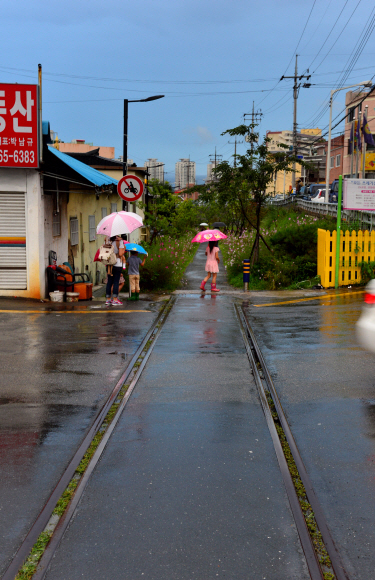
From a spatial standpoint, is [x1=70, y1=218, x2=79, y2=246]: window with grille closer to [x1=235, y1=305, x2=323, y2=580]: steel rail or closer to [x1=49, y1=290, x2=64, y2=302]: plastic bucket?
[x1=49, y1=290, x2=64, y2=302]: plastic bucket

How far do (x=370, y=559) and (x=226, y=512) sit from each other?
999mm

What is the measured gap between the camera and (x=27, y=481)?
484 cm

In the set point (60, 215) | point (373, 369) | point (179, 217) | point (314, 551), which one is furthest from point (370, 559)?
point (179, 217)

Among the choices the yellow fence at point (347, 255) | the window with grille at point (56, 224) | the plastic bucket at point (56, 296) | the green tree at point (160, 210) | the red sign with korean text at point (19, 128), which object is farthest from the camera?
the green tree at point (160, 210)

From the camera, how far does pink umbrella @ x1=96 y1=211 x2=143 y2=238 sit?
1482cm

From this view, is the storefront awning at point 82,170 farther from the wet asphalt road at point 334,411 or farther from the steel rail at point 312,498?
the steel rail at point 312,498

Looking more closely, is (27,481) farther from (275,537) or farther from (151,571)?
(275,537)

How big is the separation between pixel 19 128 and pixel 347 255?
32.0 feet

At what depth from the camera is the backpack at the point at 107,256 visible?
1473cm

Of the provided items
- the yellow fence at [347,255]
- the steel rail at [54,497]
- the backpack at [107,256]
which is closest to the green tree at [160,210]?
the yellow fence at [347,255]

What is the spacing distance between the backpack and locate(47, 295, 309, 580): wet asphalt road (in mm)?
7373

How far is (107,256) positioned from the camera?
14727 mm

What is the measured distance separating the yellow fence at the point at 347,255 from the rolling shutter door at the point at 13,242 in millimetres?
8461

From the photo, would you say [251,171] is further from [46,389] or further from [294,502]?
[294,502]
